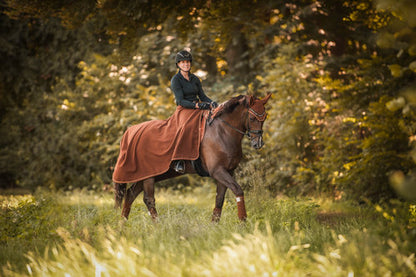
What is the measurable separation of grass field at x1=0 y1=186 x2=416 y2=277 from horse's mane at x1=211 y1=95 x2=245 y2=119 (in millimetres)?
1683

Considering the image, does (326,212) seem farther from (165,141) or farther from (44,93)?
(44,93)

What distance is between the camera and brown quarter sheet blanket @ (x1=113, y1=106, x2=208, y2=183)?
6.91 m

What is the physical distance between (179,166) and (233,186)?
1113 millimetres

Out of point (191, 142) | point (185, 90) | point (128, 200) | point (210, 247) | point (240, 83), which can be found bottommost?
point (240, 83)

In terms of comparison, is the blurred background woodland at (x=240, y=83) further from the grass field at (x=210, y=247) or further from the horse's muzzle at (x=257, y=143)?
the horse's muzzle at (x=257, y=143)

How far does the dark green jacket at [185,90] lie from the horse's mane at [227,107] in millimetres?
409

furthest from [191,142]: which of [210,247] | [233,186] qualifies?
[210,247]

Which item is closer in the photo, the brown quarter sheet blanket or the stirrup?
the brown quarter sheet blanket

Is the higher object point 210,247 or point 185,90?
point 185,90

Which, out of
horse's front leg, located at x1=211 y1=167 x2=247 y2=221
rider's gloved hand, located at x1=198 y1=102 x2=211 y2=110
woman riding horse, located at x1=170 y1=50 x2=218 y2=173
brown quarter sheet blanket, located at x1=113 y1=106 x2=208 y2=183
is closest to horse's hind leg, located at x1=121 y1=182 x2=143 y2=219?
brown quarter sheet blanket, located at x1=113 y1=106 x2=208 y2=183

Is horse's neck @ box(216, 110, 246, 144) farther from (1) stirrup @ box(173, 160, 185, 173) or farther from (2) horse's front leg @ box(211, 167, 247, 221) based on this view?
(1) stirrup @ box(173, 160, 185, 173)

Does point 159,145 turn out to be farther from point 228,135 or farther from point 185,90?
point 228,135

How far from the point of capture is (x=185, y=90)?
7.24 metres

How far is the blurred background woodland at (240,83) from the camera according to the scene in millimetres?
7742
